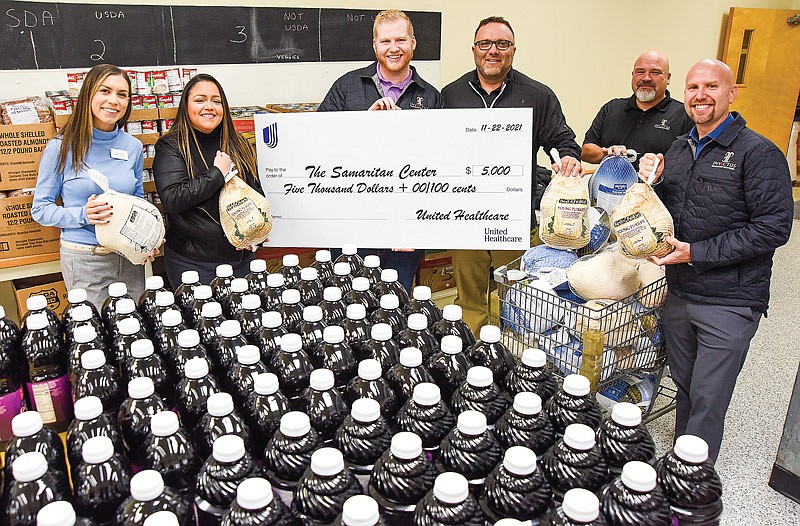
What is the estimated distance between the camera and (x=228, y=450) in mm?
1041

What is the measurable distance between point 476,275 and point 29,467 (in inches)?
108

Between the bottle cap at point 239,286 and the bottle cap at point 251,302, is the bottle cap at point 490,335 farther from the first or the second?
the bottle cap at point 239,286

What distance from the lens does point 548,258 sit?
2.37 metres

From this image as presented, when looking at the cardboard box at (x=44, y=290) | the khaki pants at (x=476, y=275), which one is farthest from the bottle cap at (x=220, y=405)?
the khaki pants at (x=476, y=275)

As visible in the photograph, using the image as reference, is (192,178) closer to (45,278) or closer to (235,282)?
(235,282)

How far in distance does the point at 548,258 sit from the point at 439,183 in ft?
2.05

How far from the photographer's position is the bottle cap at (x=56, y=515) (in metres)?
0.90

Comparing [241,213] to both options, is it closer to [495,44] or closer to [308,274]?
[308,274]

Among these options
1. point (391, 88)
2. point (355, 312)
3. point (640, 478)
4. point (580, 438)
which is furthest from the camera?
point (391, 88)

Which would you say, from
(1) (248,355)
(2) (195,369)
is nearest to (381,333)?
(1) (248,355)

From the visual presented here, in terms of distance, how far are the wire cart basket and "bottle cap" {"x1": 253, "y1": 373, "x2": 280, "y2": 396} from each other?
3.36 ft

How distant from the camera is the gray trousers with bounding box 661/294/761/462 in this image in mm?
2234

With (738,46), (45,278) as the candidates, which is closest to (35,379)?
(45,278)

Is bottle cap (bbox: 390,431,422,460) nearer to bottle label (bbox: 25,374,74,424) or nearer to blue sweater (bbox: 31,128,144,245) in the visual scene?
bottle label (bbox: 25,374,74,424)
